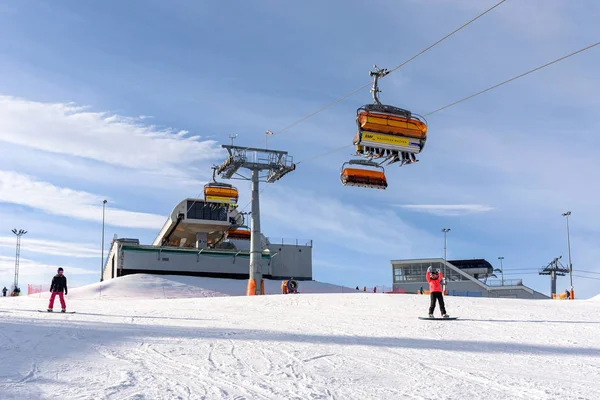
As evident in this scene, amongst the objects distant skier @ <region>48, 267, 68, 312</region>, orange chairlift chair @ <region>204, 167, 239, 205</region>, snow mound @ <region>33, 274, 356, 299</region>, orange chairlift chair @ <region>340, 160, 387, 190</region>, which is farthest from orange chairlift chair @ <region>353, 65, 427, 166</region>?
snow mound @ <region>33, 274, 356, 299</region>

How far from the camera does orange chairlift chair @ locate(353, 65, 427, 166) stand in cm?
2019

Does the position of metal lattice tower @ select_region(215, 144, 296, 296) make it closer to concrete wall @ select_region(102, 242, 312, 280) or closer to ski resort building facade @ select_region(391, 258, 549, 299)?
concrete wall @ select_region(102, 242, 312, 280)

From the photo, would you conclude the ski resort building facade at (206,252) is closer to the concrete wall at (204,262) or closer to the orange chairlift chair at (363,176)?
the concrete wall at (204,262)

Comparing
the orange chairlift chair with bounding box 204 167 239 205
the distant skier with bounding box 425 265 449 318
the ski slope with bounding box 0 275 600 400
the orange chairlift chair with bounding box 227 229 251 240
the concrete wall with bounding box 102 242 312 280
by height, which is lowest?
the ski slope with bounding box 0 275 600 400

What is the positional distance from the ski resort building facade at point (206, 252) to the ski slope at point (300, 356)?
1446 inches

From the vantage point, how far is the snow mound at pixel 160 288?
131 ft

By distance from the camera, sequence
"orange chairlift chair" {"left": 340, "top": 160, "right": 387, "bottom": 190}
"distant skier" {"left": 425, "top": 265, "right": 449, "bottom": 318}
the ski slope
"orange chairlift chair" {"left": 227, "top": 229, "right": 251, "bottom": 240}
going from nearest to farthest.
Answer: the ski slope < "distant skier" {"left": 425, "top": 265, "right": 449, "bottom": 318} < "orange chairlift chair" {"left": 340, "top": 160, "right": 387, "bottom": 190} < "orange chairlift chair" {"left": 227, "top": 229, "right": 251, "bottom": 240}

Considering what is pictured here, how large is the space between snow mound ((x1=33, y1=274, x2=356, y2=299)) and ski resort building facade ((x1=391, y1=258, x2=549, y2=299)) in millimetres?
36117

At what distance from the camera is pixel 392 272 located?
87.8 m

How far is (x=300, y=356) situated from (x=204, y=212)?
51.4 meters

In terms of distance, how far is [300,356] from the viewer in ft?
29.6

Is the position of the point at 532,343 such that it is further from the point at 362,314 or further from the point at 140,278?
the point at 140,278

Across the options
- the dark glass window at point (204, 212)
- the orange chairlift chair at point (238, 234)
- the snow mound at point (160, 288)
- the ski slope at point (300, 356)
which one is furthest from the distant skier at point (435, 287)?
the orange chairlift chair at point (238, 234)

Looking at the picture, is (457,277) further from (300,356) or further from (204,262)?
(300,356)
